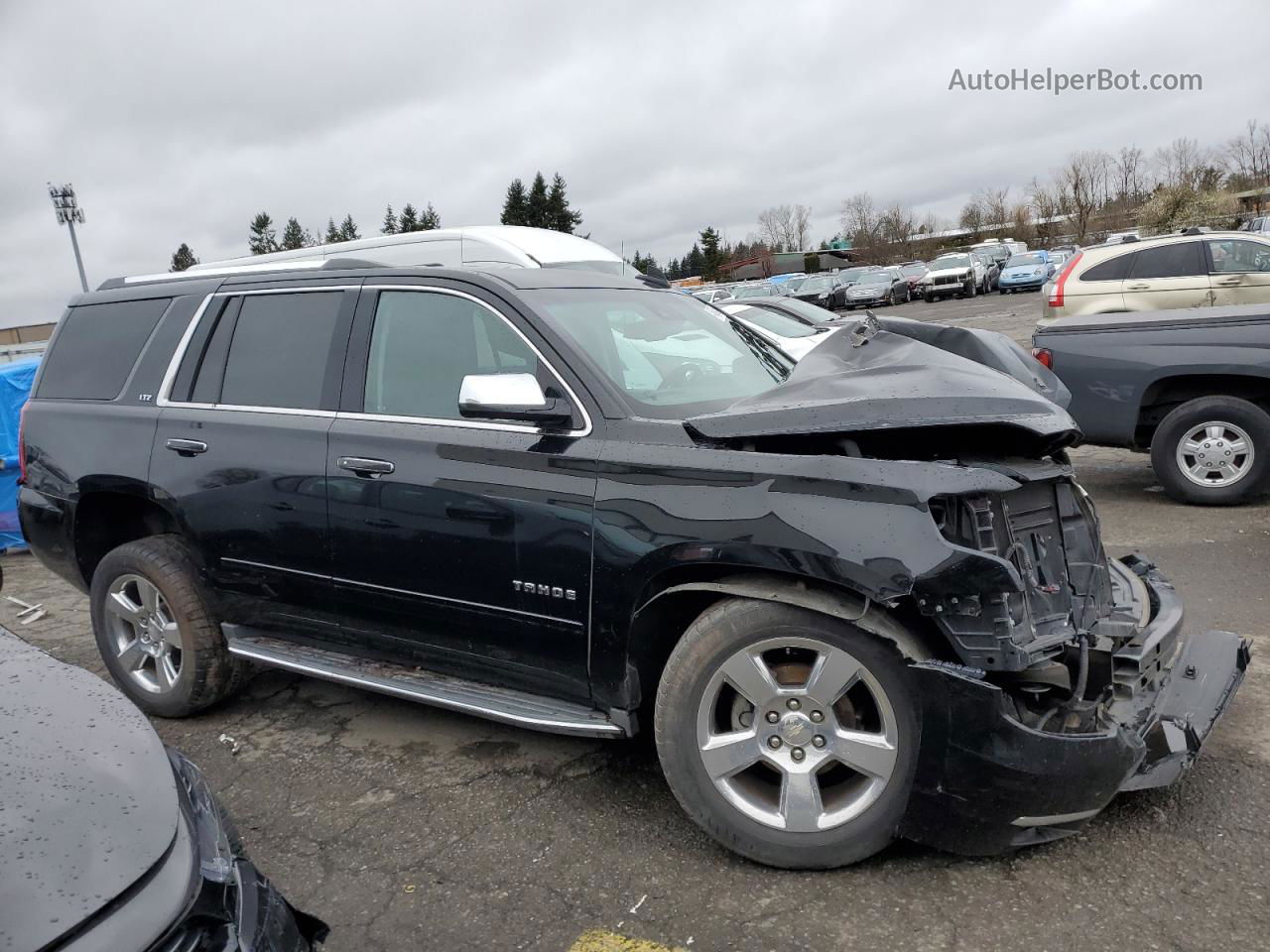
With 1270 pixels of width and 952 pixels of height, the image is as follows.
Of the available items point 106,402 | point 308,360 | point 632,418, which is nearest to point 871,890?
point 632,418

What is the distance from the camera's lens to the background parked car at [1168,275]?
1032 centimetres

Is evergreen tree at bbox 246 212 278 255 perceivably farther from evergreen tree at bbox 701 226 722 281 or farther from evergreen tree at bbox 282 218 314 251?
evergreen tree at bbox 701 226 722 281

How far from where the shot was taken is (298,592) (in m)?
3.69

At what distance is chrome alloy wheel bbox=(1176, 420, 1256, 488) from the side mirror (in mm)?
5259

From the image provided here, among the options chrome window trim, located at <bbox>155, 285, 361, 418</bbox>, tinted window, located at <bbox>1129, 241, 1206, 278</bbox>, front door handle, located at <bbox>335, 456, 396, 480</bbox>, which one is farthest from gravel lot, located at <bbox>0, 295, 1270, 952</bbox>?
tinted window, located at <bbox>1129, 241, 1206, 278</bbox>

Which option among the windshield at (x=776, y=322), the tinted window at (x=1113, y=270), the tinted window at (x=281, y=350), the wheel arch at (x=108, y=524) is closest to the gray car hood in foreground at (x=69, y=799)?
the tinted window at (x=281, y=350)

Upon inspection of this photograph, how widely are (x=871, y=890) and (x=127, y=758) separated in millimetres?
1986

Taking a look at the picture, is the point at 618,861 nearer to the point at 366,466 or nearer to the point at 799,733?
the point at 799,733

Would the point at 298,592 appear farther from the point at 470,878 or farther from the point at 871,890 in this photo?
the point at 871,890

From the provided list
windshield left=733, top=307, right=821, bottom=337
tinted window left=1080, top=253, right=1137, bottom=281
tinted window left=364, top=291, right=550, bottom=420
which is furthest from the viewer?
windshield left=733, top=307, right=821, bottom=337

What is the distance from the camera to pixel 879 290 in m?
36.0

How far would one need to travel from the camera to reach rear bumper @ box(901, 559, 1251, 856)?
8.07 feet

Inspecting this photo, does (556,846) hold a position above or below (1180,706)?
below

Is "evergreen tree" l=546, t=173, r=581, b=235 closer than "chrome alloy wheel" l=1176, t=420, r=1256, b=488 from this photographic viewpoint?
No
